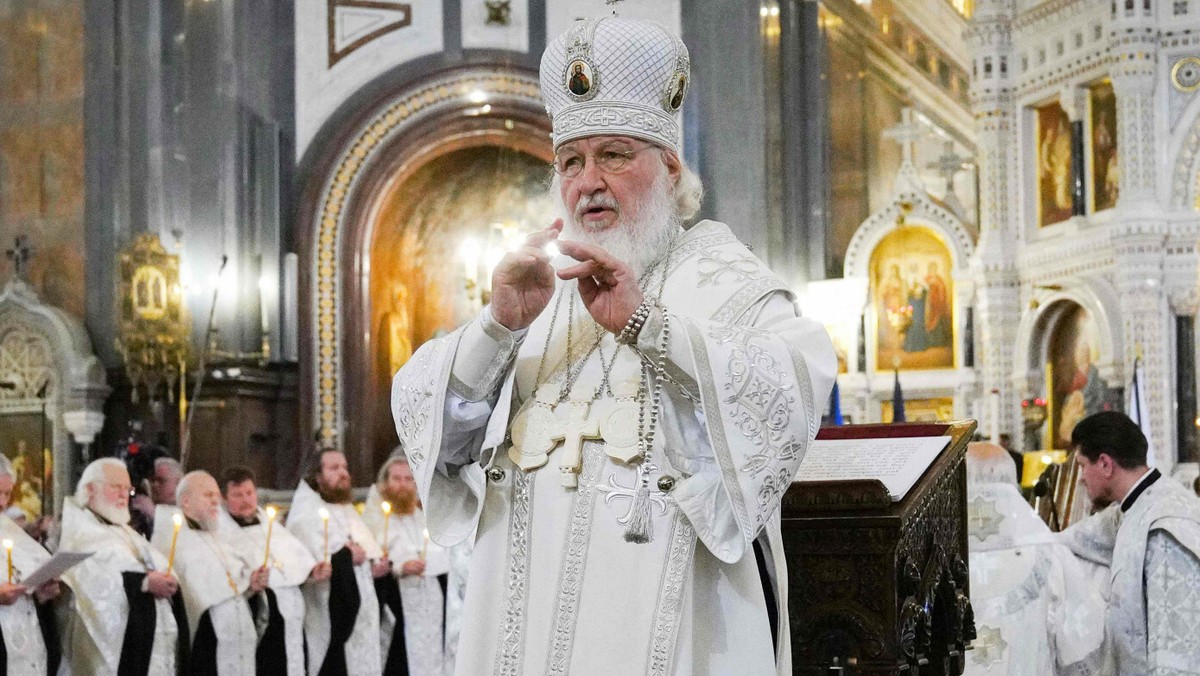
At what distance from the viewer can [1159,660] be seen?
5051mm

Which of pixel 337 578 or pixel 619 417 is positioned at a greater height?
pixel 619 417

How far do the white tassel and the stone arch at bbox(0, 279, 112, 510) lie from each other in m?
11.9

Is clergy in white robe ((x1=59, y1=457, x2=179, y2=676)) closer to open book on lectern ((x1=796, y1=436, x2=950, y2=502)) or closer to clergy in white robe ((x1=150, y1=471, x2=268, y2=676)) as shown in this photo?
clergy in white robe ((x1=150, y1=471, x2=268, y2=676))

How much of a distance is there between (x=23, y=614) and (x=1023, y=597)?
14.0ft

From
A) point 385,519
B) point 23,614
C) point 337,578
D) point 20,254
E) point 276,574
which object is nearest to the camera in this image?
point 23,614

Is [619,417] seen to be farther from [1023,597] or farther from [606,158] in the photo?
[1023,597]

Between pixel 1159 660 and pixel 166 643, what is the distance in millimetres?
4740

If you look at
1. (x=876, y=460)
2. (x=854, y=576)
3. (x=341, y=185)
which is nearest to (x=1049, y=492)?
(x=876, y=460)

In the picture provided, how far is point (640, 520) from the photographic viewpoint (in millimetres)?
3158

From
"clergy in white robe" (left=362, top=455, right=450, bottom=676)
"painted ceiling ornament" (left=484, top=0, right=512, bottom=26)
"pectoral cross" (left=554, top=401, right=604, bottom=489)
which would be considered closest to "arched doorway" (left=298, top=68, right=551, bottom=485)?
"painted ceiling ornament" (left=484, top=0, right=512, bottom=26)

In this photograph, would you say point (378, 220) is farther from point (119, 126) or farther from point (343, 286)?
point (119, 126)

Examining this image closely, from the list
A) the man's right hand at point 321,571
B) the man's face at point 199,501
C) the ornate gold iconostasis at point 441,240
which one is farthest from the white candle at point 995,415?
the man's face at point 199,501

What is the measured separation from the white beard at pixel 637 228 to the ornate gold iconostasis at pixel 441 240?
12.5 m

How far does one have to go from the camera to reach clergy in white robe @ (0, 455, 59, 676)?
277 inches
